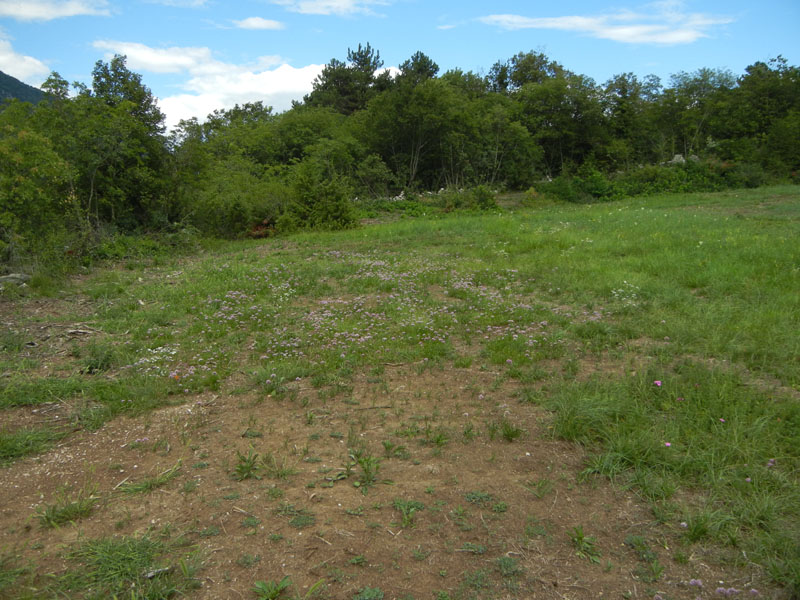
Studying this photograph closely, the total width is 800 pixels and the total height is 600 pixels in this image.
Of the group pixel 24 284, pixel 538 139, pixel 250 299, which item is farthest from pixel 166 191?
pixel 538 139

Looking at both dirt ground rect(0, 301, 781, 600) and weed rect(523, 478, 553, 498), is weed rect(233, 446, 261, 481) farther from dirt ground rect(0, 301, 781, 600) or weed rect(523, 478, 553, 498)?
weed rect(523, 478, 553, 498)

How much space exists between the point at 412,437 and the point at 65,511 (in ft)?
6.99

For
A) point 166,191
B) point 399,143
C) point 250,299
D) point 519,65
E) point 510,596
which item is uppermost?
point 519,65

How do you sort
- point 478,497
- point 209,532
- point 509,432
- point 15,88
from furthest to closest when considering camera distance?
point 15,88, point 509,432, point 478,497, point 209,532

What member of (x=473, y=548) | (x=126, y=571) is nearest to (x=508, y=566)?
(x=473, y=548)

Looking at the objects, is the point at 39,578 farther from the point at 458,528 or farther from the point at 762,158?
the point at 762,158

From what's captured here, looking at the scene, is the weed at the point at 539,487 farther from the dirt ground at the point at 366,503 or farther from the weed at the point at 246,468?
the weed at the point at 246,468

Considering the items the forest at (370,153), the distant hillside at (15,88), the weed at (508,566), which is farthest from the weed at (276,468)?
the distant hillside at (15,88)

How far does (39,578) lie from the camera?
2.58 metres

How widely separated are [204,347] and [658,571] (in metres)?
4.55

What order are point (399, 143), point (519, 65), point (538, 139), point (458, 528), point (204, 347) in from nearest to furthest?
Result: point (458, 528) < point (204, 347) < point (399, 143) < point (538, 139) < point (519, 65)

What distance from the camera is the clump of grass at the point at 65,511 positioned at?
2992 mm

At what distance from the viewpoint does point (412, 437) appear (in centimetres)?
380

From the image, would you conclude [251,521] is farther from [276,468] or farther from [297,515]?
[276,468]
